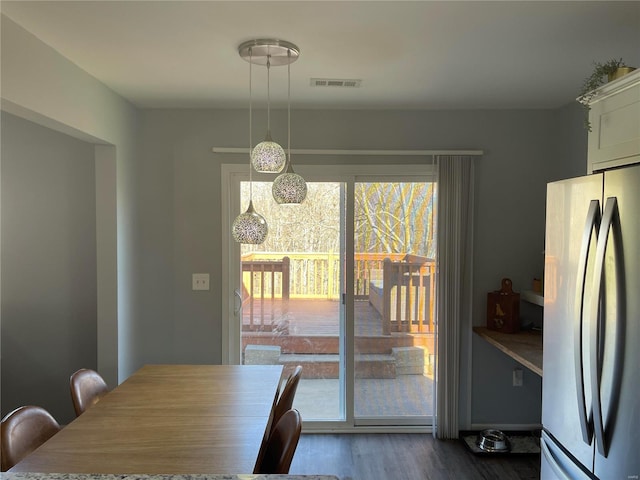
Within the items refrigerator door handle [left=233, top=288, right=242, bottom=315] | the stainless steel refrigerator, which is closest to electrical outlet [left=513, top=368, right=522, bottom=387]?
the stainless steel refrigerator

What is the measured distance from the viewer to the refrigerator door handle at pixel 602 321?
1.46 meters

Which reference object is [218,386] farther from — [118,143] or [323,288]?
[118,143]

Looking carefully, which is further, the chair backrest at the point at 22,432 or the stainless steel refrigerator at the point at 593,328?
the chair backrest at the point at 22,432

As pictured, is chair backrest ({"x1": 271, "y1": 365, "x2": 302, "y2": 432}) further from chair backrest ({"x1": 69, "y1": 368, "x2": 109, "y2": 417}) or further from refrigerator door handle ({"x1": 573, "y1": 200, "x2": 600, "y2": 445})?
refrigerator door handle ({"x1": 573, "y1": 200, "x2": 600, "y2": 445})

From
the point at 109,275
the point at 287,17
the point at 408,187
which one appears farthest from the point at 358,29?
the point at 109,275

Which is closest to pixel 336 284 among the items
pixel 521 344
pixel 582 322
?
pixel 521 344

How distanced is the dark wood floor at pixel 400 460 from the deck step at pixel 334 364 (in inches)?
17.6

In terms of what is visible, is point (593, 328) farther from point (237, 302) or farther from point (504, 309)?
point (237, 302)

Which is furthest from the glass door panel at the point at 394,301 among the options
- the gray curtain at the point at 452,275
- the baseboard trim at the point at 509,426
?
the baseboard trim at the point at 509,426

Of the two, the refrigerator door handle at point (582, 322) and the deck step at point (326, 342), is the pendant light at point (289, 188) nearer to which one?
the refrigerator door handle at point (582, 322)

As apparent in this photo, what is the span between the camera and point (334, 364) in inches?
139

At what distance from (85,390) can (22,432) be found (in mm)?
502

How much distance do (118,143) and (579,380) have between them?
290 centimetres

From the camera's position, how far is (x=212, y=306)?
3418 mm
